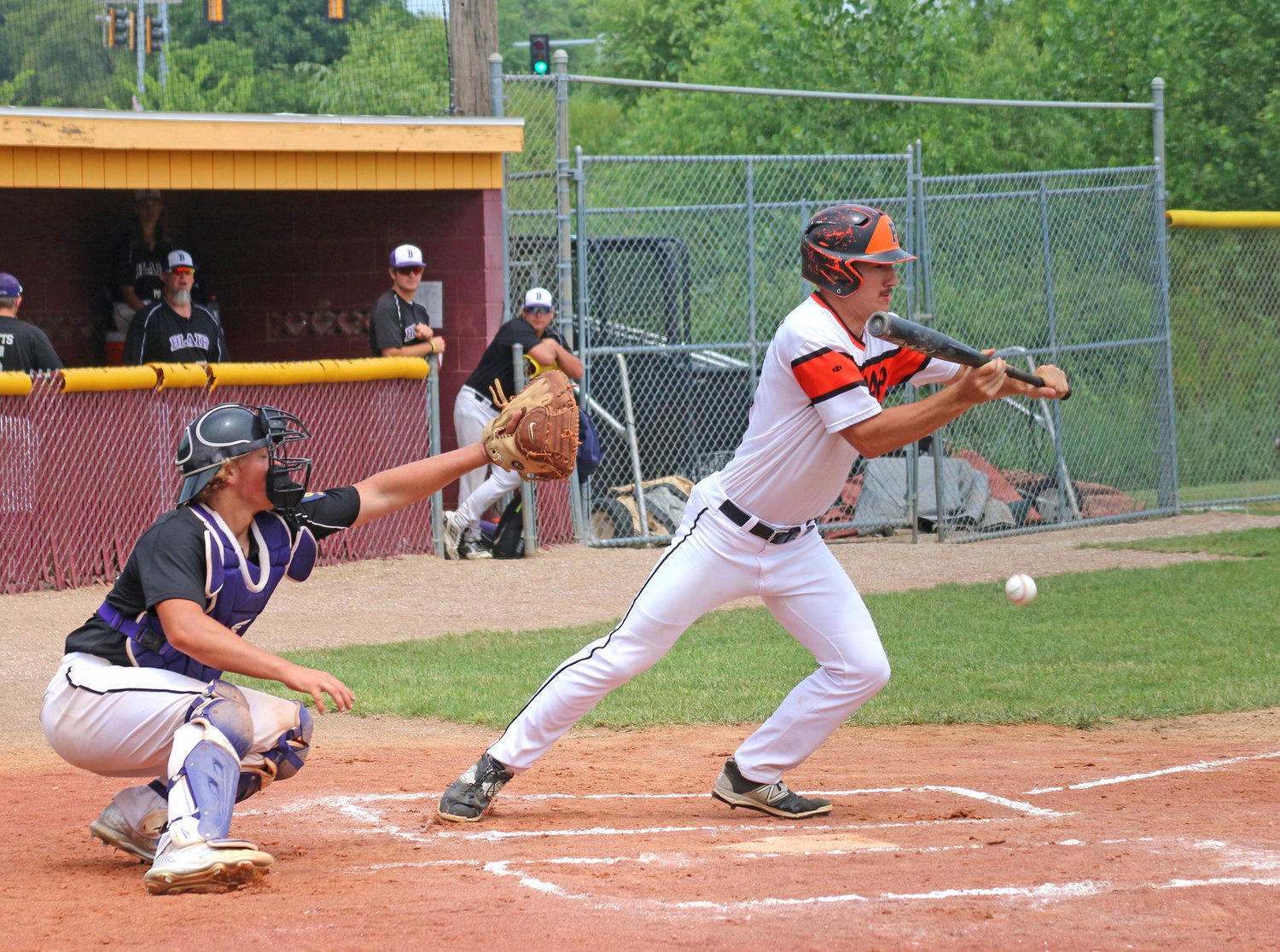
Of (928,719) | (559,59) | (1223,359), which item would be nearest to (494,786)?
(928,719)

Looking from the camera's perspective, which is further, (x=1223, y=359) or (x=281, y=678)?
(x=1223, y=359)

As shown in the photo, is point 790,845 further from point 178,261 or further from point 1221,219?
point 1221,219

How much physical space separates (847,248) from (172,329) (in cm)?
674

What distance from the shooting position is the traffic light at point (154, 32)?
1374cm

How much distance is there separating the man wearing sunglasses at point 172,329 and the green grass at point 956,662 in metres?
3.28

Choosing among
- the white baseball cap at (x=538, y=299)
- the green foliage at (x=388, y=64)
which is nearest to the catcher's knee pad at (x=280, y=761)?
the white baseball cap at (x=538, y=299)

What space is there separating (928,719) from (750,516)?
2.22 m

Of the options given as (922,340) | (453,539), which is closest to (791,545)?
(922,340)

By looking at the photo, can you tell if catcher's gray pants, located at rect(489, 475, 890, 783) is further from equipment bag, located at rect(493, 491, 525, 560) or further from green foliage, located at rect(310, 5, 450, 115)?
green foliage, located at rect(310, 5, 450, 115)

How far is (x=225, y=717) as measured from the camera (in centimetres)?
387

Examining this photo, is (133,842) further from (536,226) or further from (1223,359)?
(1223,359)

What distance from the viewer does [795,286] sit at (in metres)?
12.4

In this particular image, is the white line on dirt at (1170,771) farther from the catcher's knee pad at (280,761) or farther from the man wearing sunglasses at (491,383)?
the man wearing sunglasses at (491,383)

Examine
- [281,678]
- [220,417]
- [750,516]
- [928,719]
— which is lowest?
[928,719]
